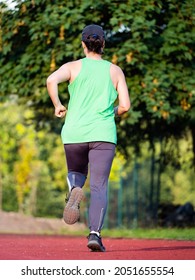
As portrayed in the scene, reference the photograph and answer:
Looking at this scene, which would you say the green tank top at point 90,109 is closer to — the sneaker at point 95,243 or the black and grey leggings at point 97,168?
the black and grey leggings at point 97,168

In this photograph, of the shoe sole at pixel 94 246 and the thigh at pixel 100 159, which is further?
the thigh at pixel 100 159

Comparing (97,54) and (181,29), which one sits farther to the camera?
(181,29)

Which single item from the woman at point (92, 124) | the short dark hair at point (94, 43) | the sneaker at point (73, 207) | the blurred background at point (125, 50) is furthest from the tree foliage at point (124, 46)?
the sneaker at point (73, 207)

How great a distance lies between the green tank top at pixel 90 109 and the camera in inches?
342

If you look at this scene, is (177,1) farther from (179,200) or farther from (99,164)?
(179,200)

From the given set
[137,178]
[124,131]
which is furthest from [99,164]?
[137,178]

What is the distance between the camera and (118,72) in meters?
8.90

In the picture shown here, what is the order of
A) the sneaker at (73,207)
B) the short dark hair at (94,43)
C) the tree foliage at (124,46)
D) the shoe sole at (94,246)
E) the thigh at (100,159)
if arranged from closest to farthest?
the sneaker at (73,207)
the shoe sole at (94,246)
the thigh at (100,159)
the short dark hair at (94,43)
the tree foliage at (124,46)

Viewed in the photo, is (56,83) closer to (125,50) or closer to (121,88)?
(121,88)

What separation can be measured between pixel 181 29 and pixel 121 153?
6011 mm

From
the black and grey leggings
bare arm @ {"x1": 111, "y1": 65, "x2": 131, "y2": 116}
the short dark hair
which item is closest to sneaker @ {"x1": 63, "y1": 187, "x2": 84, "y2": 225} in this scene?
the black and grey leggings

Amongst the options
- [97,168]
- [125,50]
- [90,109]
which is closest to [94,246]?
[97,168]

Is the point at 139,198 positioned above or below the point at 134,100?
below

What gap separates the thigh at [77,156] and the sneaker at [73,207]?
31 cm
